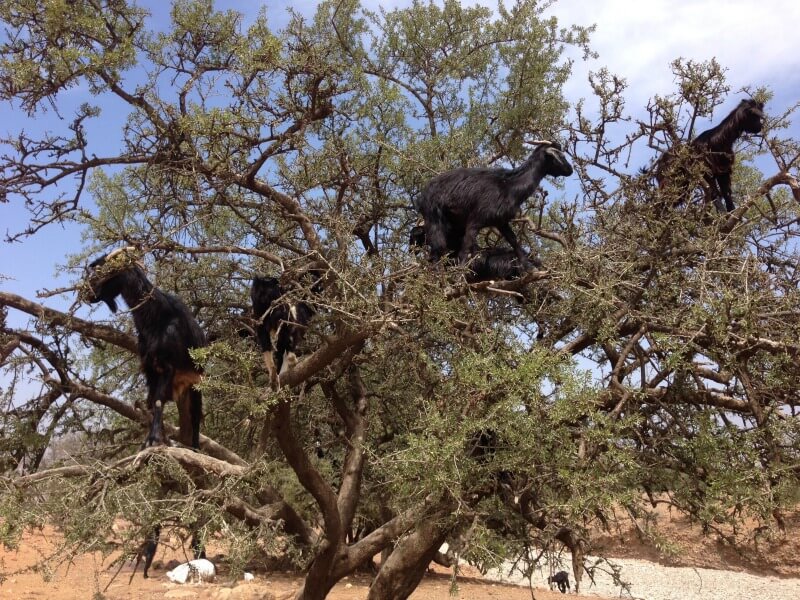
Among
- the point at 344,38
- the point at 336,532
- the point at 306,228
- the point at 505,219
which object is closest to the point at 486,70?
the point at 344,38

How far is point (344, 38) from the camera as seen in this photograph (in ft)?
25.3

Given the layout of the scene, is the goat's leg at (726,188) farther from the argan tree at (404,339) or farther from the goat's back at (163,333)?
the goat's back at (163,333)

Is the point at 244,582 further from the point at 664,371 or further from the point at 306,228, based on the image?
the point at 664,371

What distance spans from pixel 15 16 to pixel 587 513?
203 inches

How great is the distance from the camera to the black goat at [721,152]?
4645 millimetres

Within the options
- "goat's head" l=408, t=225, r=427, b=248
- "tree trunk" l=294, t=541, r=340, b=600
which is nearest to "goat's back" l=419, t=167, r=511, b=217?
"goat's head" l=408, t=225, r=427, b=248

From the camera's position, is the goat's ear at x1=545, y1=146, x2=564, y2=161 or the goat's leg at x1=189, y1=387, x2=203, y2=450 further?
the goat's leg at x1=189, y1=387, x2=203, y2=450

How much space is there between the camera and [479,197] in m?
5.34

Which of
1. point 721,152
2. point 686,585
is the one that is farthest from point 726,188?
point 686,585

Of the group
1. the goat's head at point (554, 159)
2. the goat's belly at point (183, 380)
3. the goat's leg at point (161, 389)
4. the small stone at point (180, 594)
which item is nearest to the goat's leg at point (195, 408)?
the goat's belly at point (183, 380)

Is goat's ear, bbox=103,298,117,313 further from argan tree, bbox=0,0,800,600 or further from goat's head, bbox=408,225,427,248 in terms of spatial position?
goat's head, bbox=408,225,427,248

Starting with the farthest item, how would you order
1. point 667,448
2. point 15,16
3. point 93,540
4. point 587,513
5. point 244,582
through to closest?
1. point 244,582
2. point 15,16
3. point 667,448
4. point 93,540
5. point 587,513

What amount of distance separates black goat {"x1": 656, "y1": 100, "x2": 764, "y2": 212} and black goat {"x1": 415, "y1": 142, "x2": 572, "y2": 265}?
2.99ft

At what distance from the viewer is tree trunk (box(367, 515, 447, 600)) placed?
15.1ft
